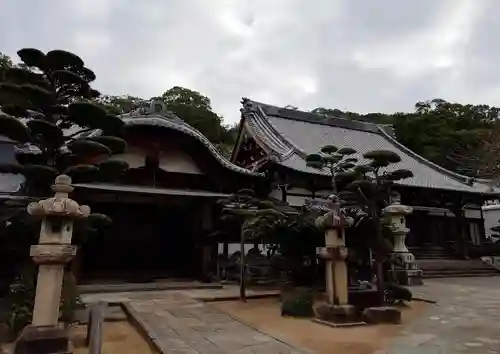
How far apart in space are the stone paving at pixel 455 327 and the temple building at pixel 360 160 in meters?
6.08

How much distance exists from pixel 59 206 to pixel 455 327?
689cm

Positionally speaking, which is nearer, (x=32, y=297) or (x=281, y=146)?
(x=32, y=297)

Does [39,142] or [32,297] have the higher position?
[39,142]

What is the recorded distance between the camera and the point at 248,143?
19531 mm

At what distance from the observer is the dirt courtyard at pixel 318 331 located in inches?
224

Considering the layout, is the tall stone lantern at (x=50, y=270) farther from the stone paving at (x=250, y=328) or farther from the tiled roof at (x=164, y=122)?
the tiled roof at (x=164, y=122)

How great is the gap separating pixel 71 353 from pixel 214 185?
29.7 ft

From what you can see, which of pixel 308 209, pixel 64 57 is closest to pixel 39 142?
pixel 64 57

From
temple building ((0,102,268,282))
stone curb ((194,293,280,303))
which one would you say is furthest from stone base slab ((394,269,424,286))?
temple building ((0,102,268,282))

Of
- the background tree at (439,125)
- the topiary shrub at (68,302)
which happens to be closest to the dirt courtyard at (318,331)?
the topiary shrub at (68,302)

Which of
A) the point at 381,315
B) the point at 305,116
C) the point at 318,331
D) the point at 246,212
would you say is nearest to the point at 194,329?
the point at 318,331

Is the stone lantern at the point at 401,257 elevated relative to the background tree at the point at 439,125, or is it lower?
lower

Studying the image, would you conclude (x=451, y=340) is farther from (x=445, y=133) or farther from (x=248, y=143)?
(x=445, y=133)

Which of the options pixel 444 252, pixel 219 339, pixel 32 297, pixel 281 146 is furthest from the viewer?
pixel 444 252
